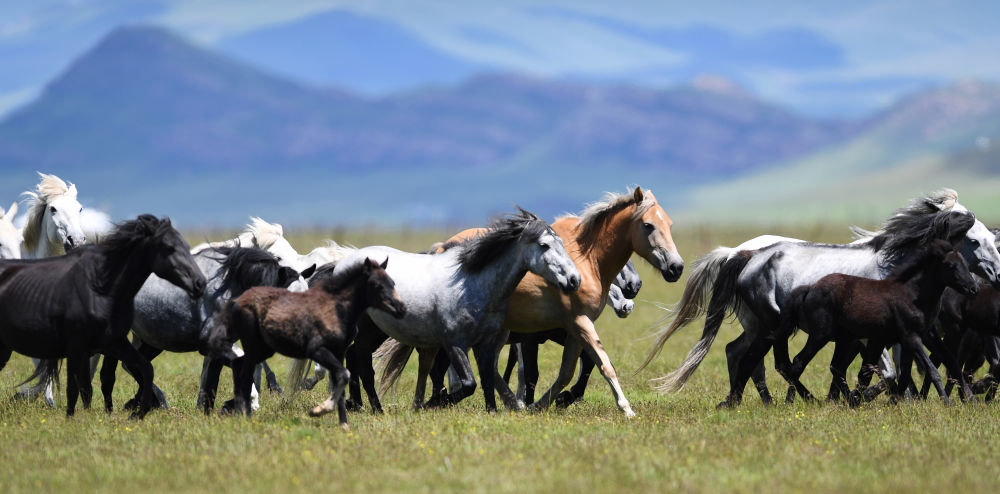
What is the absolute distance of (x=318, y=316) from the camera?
9594mm

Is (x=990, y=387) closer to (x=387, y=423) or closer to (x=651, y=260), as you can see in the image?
(x=651, y=260)

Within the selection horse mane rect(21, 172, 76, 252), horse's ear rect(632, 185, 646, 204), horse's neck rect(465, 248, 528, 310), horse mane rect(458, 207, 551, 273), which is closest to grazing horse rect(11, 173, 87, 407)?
horse mane rect(21, 172, 76, 252)

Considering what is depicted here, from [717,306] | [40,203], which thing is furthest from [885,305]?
[40,203]

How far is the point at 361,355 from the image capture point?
1133 cm

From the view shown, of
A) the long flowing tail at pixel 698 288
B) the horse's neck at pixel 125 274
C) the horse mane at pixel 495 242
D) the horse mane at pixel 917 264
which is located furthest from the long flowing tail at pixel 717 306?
the horse's neck at pixel 125 274

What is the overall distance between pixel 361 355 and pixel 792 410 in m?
4.15

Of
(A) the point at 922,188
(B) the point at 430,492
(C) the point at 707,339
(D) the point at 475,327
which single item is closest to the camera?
(B) the point at 430,492

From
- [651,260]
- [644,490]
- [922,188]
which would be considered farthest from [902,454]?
[922,188]

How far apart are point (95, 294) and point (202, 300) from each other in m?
1.26

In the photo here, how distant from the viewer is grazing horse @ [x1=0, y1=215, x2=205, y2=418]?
9.85 metres

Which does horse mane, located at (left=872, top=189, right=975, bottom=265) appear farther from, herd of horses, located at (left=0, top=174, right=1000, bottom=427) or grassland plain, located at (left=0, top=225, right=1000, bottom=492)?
grassland plain, located at (left=0, top=225, right=1000, bottom=492)

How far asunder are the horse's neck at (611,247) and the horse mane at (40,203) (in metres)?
5.68

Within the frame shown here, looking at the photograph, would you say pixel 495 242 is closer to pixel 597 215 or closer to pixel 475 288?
pixel 475 288

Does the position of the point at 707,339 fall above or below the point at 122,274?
below
